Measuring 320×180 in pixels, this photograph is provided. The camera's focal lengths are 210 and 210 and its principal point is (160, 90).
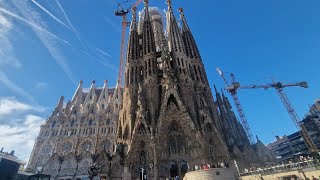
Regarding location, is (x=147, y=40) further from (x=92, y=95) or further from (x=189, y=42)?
(x=92, y=95)

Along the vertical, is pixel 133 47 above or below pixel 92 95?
below

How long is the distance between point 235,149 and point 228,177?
46.9ft

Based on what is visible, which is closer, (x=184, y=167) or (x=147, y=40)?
(x=184, y=167)

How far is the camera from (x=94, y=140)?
187ft

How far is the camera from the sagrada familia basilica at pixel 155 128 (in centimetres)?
3234

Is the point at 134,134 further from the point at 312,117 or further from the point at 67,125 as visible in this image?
the point at 312,117

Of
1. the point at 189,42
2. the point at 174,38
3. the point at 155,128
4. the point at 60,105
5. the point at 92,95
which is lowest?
the point at 155,128

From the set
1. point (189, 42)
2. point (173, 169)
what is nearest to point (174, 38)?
point (189, 42)

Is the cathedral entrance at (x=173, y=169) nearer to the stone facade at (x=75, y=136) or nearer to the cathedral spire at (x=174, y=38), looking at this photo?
the stone facade at (x=75, y=136)

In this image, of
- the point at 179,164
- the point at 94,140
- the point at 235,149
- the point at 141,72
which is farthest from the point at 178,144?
the point at 94,140

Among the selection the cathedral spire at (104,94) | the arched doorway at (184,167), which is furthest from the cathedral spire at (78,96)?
the arched doorway at (184,167)

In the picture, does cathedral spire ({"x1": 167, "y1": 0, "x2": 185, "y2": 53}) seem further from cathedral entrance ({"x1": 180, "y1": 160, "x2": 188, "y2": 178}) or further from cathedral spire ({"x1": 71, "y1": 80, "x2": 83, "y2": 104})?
cathedral spire ({"x1": 71, "y1": 80, "x2": 83, "y2": 104})

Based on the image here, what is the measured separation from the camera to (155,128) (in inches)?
1347

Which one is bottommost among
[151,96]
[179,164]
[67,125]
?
Answer: [179,164]
